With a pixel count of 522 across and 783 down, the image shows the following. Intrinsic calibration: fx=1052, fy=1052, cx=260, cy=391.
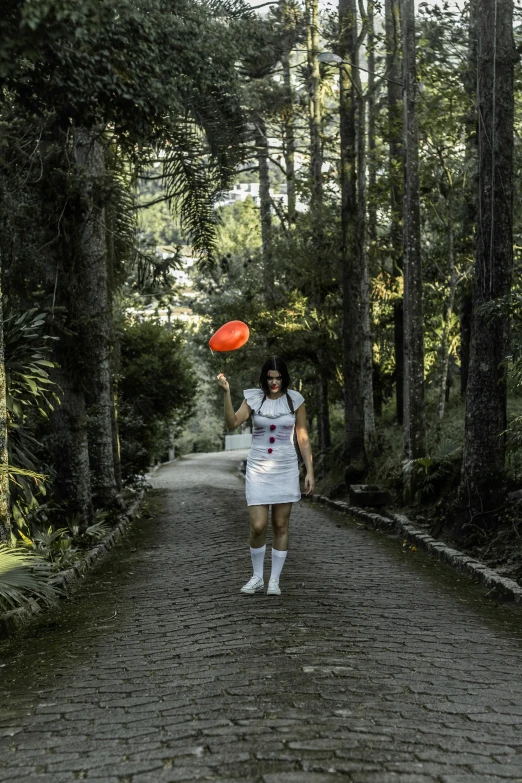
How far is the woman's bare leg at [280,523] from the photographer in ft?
30.5

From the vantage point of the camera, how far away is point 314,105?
31938 millimetres

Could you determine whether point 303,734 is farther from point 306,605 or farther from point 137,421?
point 137,421

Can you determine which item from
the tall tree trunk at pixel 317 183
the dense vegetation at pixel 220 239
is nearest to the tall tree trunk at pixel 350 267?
the dense vegetation at pixel 220 239

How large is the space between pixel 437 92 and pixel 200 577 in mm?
18550

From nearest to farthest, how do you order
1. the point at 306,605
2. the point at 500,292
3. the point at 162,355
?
the point at 306,605 < the point at 500,292 < the point at 162,355

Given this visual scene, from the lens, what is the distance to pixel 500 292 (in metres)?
12.9

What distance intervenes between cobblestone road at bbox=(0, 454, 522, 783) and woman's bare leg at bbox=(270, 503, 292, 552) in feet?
→ 1.60

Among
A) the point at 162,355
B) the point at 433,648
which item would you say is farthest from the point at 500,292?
the point at 162,355

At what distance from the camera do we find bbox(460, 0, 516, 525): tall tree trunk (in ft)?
42.3

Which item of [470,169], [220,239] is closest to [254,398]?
[220,239]

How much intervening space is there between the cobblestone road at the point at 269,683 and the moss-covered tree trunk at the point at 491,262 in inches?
70.3

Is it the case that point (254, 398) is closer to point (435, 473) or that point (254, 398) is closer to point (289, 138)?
point (435, 473)

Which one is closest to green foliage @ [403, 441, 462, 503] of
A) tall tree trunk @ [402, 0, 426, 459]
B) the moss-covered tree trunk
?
tall tree trunk @ [402, 0, 426, 459]

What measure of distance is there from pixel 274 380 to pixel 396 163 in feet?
65.1
